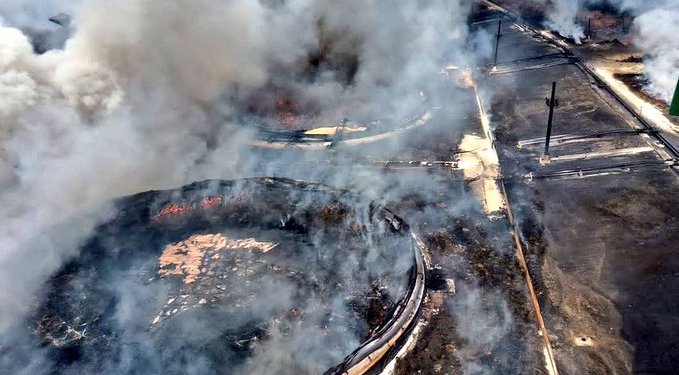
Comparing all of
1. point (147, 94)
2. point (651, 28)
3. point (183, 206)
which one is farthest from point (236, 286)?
point (651, 28)

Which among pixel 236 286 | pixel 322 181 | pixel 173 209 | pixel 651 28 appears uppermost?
pixel 651 28

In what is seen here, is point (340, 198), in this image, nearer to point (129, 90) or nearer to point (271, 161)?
point (271, 161)

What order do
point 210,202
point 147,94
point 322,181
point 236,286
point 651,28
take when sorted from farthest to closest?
1. point 651,28
2. point 322,181
3. point 147,94
4. point 210,202
5. point 236,286

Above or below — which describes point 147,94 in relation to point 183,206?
above

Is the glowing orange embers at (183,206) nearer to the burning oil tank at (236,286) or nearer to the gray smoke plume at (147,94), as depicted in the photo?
the burning oil tank at (236,286)

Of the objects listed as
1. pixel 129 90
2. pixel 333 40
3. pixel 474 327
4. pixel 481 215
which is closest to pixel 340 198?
pixel 481 215

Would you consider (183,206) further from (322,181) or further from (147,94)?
(322,181)

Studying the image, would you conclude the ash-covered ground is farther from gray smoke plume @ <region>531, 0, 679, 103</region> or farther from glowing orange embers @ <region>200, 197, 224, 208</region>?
glowing orange embers @ <region>200, 197, 224, 208</region>
